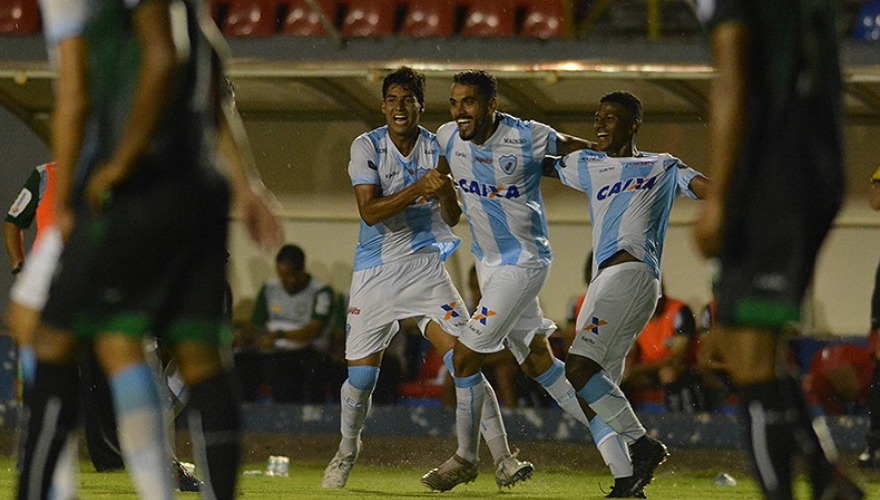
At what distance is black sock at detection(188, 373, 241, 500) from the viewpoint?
432 cm

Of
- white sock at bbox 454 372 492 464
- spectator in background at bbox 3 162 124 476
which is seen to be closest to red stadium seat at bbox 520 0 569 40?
spectator in background at bbox 3 162 124 476

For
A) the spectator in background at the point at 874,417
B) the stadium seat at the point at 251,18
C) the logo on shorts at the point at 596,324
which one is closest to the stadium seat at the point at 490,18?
the stadium seat at the point at 251,18

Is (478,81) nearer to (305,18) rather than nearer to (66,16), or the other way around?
(66,16)

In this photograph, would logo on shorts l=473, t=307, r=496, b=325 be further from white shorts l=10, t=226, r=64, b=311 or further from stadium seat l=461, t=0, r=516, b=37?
stadium seat l=461, t=0, r=516, b=37

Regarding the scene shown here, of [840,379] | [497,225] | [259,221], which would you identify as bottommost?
[840,379]

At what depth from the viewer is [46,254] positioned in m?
4.86

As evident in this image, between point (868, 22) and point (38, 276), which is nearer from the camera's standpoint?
point (38, 276)

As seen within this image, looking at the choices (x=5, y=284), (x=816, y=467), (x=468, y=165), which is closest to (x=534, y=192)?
(x=468, y=165)

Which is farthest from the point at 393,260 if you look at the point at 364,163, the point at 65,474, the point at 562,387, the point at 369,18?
the point at 369,18

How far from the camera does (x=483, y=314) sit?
8086 mm

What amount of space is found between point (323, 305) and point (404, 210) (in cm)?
468

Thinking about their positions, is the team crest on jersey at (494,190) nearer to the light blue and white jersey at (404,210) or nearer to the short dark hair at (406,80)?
the light blue and white jersey at (404,210)

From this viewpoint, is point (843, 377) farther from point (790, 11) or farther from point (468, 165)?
point (790, 11)

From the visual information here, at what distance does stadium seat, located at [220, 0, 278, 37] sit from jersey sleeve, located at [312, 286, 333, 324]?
9.91 ft
